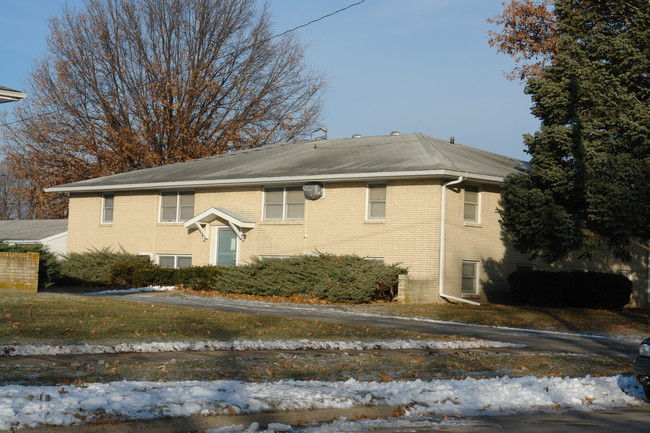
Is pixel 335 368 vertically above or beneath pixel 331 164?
beneath

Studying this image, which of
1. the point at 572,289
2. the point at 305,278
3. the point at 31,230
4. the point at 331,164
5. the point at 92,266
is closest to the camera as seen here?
the point at 305,278

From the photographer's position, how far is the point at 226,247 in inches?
1324

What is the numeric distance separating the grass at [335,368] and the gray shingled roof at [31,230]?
1364 inches

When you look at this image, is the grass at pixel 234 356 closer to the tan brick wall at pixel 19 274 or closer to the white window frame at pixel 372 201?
the tan brick wall at pixel 19 274

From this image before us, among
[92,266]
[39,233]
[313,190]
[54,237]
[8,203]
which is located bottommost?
[92,266]

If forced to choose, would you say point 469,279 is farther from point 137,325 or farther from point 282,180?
point 137,325

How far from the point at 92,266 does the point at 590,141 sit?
1988 centimetres

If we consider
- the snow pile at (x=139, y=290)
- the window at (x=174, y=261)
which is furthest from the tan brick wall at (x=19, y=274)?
the window at (x=174, y=261)

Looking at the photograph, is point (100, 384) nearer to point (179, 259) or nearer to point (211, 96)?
point (179, 259)

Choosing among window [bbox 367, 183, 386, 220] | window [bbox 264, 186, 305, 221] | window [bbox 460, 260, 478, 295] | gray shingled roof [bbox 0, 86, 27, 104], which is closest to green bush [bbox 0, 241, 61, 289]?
window [bbox 264, 186, 305, 221]

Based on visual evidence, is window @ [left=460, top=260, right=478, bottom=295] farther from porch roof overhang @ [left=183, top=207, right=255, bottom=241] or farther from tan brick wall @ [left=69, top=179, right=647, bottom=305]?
porch roof overhang @ [left=183, top=207, right=255, bottom=241]

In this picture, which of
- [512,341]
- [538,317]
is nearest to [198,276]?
[538,317]

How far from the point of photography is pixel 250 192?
109 feet

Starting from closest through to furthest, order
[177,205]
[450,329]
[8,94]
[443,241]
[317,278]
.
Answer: [8,94] < [450,329] < [317,278] < [443,241] < [177,205]
